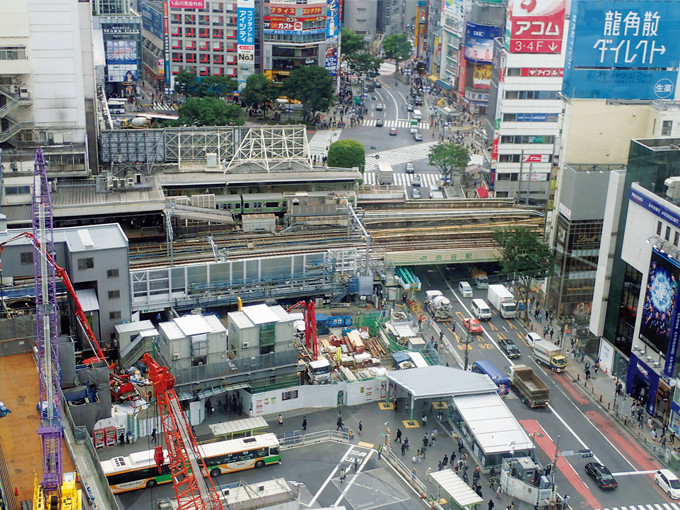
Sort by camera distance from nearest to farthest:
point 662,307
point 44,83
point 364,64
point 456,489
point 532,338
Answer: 1. point 456,489
2. point 662,307
3. point 532,338
4. point 44,83
5. point 364,64

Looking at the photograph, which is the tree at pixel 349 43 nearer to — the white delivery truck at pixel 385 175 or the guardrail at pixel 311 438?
the white delivery truck at pixel 385 175

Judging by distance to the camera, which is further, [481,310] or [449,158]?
[449,158]

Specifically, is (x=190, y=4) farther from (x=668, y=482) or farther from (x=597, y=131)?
(x=668, y=482)

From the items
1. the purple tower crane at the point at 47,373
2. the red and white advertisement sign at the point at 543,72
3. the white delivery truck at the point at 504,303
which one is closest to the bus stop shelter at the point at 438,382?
the white delivery truck at the point at 504,303

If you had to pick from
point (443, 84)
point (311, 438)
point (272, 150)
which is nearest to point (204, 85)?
point (443, 84)

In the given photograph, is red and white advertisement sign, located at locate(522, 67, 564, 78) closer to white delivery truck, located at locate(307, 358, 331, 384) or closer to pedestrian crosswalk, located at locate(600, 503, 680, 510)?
white delivery truck, located at locate(307, 358, 331, 384)

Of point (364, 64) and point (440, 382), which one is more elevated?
point (364, 64)

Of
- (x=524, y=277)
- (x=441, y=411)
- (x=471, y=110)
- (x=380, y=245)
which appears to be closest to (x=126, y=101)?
(x=471, y=110)

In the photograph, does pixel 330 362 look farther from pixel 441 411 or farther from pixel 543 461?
pixel 543 461
